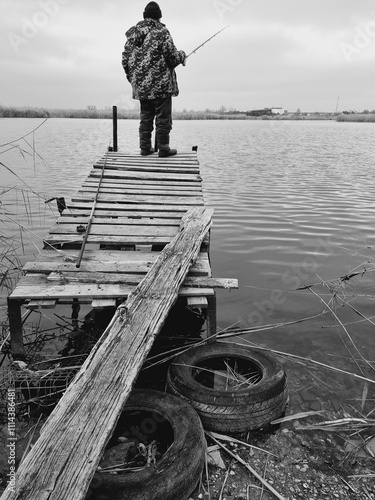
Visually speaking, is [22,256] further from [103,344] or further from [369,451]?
[369,451]

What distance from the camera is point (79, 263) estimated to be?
13.3ft

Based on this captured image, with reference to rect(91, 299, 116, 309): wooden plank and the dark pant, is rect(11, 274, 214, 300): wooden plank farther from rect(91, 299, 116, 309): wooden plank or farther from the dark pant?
the dark pant

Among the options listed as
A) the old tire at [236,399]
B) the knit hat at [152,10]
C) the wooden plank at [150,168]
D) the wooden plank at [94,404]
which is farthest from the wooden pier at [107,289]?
the knit hat at [152,10]

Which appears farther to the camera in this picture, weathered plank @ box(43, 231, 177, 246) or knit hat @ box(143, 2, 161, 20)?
knit hat @ box(143, 2, 161, 20)

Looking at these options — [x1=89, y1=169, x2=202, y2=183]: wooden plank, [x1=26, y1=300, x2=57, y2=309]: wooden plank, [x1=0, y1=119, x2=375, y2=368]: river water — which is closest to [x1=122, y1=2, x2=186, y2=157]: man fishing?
[x1=89, y1=169, x2=202, y2=183]: wooden plank

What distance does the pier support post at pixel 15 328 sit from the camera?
3.57 m

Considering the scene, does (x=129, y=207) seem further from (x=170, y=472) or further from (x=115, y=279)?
(x=170, y=472)

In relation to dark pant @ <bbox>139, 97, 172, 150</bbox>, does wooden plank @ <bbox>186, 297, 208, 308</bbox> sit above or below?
below

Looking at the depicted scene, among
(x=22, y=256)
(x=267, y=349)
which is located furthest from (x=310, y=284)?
(x=22, y=256)

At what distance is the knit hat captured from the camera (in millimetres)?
7656

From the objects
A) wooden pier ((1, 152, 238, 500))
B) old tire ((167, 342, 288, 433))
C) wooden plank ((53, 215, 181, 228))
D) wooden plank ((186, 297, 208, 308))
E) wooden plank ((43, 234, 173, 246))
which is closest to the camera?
wooden pier ((1, 152, 238, 500))

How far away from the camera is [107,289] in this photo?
3.71 m

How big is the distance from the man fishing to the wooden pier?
5.70ft

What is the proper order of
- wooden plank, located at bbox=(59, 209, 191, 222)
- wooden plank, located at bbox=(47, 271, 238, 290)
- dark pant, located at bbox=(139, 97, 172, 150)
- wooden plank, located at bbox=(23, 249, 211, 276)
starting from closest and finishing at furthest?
wooden plank, located at bbox=(47, 271, 238, 290) < wooden plank, located at bbox=(23, 249, 211, 276) < wooden plank, located at bbox=(59, 209, 191, 222) < dark pant, located at bbox=(139, 97, 172, 150)
